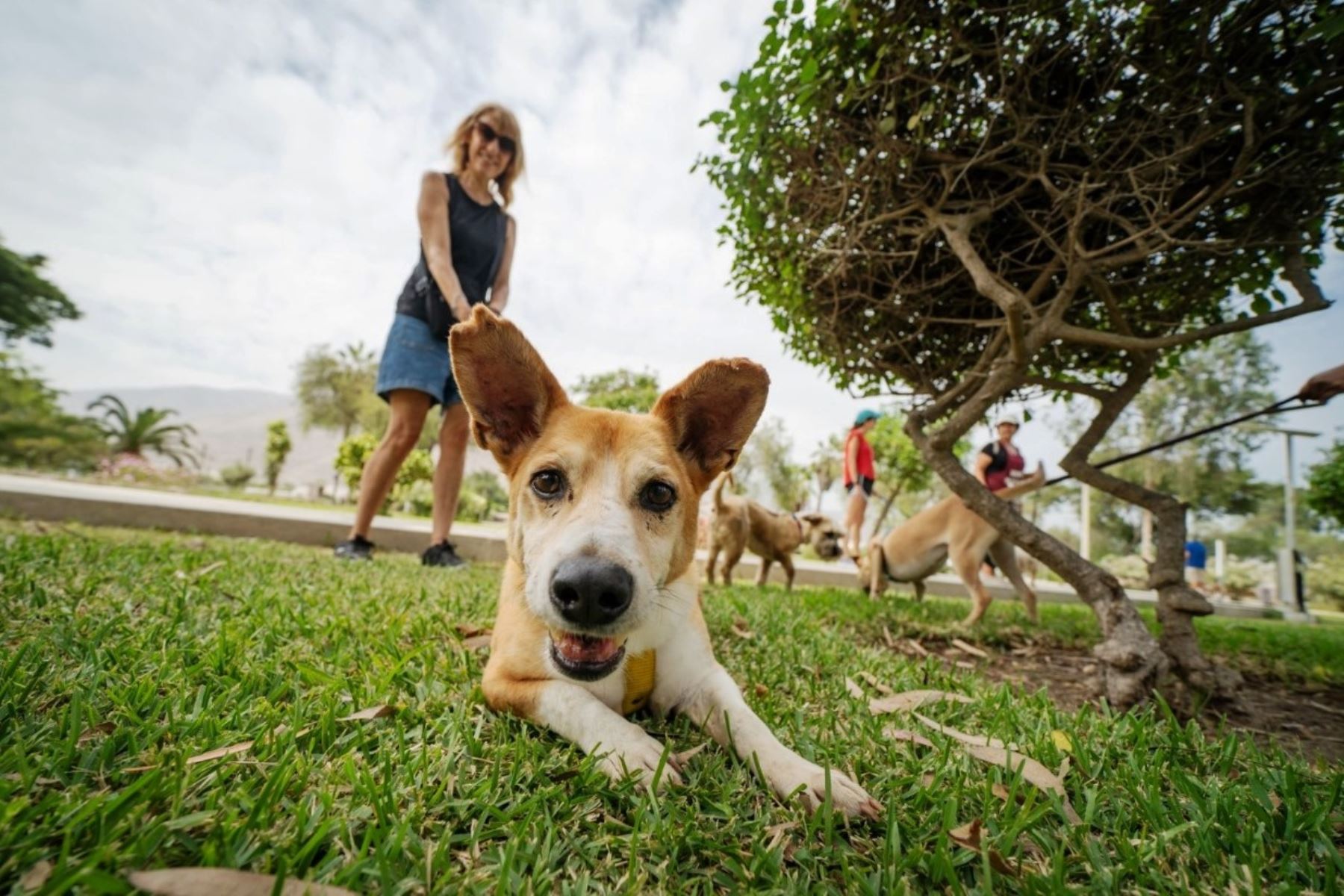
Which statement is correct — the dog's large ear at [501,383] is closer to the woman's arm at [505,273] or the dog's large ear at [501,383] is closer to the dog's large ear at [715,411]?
the dog's large ear at [715,411]

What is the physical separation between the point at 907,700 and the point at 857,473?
25.6ft

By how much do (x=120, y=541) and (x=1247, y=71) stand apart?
866cm

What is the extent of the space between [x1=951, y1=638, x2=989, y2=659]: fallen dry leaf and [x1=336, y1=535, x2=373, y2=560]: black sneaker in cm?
535

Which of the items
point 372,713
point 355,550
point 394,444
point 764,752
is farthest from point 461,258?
point 764,752

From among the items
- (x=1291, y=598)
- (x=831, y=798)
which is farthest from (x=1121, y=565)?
(x=831, y=798)

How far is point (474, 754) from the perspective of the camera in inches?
66.4

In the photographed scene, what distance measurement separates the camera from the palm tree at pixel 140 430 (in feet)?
107

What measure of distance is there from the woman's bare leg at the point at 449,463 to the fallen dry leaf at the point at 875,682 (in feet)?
12.9

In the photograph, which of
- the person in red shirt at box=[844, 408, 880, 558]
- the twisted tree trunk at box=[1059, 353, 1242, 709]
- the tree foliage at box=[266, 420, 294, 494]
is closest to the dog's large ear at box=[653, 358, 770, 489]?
the twisted tree trunk at box=[1059, 353, 1242, 709]

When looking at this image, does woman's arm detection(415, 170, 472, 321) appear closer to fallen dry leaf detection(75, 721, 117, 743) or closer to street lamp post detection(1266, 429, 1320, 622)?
fallen dry leaf detection(75, 721, 117, 743)

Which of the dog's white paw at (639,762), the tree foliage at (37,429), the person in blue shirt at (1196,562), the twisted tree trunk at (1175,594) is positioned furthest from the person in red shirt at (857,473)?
the tree foliage at (37,429)

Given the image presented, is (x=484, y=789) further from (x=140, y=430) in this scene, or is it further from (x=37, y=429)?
(x=140, y=430)

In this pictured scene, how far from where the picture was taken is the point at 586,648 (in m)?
1.92

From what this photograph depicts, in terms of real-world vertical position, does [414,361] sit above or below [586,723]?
above
